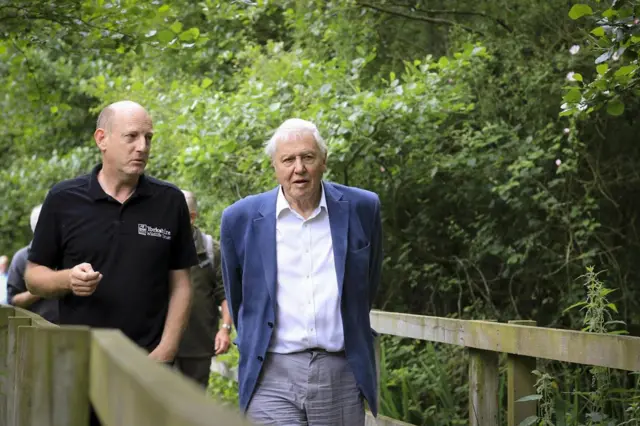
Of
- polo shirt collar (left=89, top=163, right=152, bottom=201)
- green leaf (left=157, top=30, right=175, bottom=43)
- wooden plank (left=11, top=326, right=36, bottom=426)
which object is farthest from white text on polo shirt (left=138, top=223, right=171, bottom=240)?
green leaf (left=157, top=30, right=175, bottom=43)

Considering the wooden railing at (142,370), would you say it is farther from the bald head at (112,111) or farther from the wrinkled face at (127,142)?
the bald head at (112,111)

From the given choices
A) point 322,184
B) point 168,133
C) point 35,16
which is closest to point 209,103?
point 168,133

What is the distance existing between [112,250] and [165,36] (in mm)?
4320

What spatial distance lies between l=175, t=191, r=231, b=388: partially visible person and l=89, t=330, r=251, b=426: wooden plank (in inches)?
211

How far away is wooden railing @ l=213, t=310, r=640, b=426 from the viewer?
5.67m

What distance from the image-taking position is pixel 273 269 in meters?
5.40

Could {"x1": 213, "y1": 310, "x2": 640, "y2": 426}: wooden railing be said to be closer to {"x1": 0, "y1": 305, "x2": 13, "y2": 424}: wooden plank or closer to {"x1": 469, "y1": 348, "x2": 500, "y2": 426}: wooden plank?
{"x1": 469, "y1": 348, "x2": 500, "y2": 426}: wooden plank

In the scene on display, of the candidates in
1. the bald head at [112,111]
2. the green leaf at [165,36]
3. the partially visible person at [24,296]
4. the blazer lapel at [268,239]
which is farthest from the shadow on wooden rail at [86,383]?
the green leaf at [165,36]

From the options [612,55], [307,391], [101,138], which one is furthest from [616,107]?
[101,138]

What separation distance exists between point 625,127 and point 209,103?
403 centimetres

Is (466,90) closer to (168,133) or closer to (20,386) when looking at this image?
(168,133)

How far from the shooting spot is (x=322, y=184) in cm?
563

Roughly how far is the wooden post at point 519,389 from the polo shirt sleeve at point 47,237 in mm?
2403

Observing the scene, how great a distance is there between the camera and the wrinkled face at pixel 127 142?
5.44m
